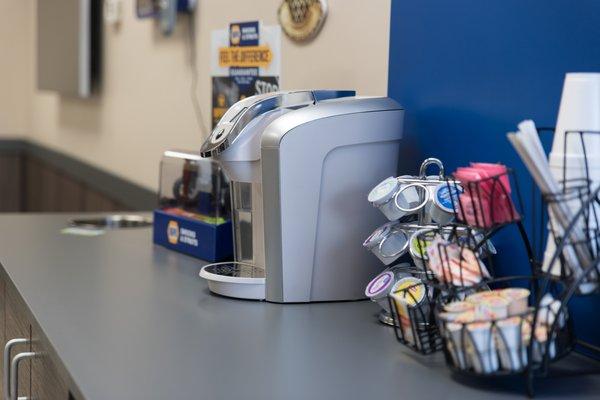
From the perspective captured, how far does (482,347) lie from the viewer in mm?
931

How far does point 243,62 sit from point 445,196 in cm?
106

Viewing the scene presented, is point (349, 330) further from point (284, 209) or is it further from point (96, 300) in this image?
point (96, 300)

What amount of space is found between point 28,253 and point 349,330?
793 mm

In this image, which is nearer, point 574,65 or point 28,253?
point 574,65

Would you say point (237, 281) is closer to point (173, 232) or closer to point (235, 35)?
point (173, 232)

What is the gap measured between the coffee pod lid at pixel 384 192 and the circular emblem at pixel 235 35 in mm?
1042

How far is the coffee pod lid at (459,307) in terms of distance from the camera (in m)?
0.97

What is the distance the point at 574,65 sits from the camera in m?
1.15

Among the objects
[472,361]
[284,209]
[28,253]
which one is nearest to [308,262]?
[284,209]

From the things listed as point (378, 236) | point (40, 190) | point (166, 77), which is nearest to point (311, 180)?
point (378, 236)

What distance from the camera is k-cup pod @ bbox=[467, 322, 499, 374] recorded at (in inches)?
36.4

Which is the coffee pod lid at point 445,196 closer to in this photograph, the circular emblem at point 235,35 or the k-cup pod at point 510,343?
the k-cup pod at point 510,343

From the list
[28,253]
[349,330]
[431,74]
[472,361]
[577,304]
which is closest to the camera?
[472,361]

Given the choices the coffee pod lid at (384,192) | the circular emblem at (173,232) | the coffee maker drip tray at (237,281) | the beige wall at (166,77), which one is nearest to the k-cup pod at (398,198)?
the coffee pod lid at (384,192)
